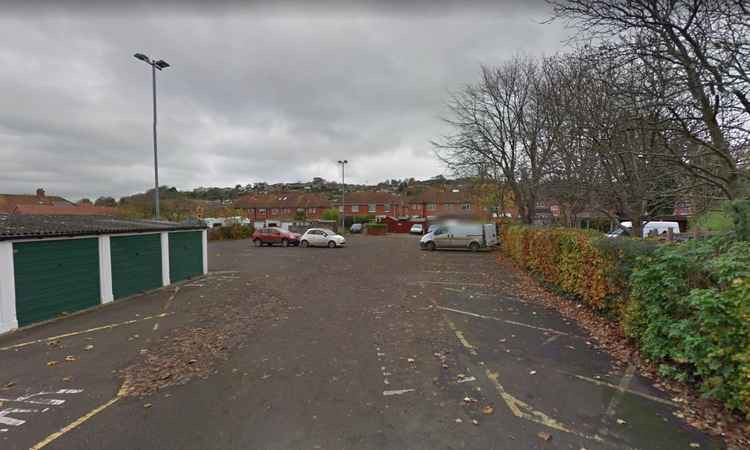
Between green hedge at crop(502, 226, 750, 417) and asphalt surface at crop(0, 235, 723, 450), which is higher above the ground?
green hedge at crop(502, 226, 750, 417)

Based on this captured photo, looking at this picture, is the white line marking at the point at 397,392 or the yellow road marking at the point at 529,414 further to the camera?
the white line marking at the point at 397,392

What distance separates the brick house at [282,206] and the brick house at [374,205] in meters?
4.77

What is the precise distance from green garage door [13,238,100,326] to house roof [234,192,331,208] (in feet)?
172

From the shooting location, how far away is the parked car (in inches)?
832

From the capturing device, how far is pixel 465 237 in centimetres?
2119

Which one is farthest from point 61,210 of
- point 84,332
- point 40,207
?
point 84,332

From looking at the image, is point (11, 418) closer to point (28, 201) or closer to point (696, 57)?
point (696, 57)

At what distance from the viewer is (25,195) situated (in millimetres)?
52750

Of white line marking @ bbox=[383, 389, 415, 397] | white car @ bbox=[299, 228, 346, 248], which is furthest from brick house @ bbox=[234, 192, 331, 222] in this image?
white line marking @ bbox=[383, 389, 415, 397]

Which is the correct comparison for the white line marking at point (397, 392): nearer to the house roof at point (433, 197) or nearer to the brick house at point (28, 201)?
the house roof at point (433, 197)

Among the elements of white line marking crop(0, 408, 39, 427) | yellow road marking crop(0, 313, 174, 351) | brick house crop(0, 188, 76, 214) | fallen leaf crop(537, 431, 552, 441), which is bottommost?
yellow road marking crop(0, 313, 174, 351)

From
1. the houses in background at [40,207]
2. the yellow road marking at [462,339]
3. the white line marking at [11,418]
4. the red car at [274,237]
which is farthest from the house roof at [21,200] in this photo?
the yellow road marking at [462,339]

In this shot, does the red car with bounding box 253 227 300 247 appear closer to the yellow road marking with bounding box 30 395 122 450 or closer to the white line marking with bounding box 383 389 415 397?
the yellow road marking with bounding box 30 395 122 450

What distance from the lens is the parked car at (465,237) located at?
832 inches
